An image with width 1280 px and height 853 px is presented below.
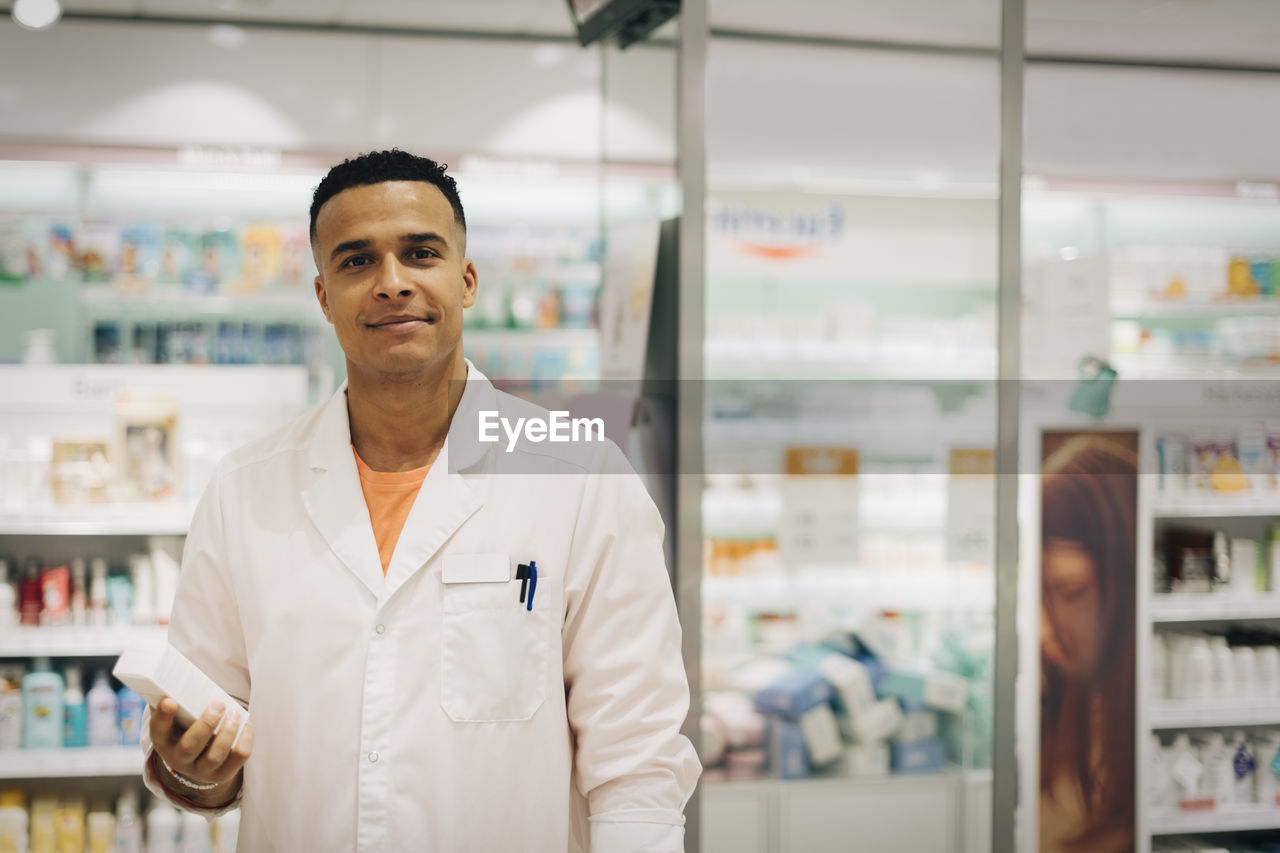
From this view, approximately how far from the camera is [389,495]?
1771 millimetres

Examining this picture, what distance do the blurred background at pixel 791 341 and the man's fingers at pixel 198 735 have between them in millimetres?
1402

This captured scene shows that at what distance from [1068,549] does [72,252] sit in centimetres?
437

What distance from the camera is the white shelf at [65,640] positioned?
11.1ft

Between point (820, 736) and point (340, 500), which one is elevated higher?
point (340, 500)

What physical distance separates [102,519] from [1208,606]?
3.78 m

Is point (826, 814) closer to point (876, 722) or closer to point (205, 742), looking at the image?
point (876, 722)

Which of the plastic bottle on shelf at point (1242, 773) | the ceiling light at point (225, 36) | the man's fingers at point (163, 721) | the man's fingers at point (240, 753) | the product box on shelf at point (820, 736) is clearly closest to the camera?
the man's fingers at point (163, 721)

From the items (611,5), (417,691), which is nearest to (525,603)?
(417,691)

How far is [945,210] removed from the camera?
4.56m

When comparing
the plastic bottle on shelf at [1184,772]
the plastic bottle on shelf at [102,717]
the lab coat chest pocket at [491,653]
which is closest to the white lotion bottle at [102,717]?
the plastic bottle on shelf at [102,717]

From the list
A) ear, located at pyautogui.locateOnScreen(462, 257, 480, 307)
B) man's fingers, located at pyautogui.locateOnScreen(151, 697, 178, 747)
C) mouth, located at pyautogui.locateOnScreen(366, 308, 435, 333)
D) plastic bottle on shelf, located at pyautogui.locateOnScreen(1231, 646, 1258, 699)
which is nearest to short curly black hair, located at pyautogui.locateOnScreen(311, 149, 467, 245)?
ear, located at pyautogui.locateOnScreen(462, 257, 480, 307)

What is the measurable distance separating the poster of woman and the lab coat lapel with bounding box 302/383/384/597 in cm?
257

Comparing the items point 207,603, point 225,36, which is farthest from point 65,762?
point 225,36

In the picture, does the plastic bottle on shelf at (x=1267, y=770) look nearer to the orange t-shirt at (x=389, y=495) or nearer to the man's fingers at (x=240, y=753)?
the orange t-shirt at (x=389, y=495)
